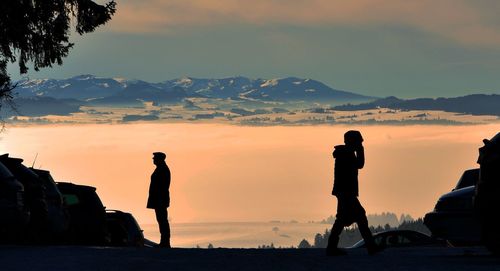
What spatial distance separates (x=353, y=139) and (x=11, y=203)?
18.1 ft

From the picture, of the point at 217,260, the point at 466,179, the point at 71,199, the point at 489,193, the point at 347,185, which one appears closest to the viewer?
the point at 489,193

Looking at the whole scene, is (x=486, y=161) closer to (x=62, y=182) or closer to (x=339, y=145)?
(x=339, y=145)

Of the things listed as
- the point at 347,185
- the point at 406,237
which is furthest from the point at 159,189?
the point at 406,237

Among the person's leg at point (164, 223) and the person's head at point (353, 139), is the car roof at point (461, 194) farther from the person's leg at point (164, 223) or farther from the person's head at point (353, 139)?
the person's leg at point (164, 223)

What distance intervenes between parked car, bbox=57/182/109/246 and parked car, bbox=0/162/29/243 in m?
4.76

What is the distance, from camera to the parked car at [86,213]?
24906 millimetres

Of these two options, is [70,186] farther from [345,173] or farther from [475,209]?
[475,209]

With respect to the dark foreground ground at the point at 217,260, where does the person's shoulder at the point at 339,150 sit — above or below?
above

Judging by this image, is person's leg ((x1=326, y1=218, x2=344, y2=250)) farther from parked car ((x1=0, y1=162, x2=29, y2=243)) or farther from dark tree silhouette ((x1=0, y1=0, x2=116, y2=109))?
dark tree silhouette ((x1=0, y1=0, x2=116, y2=109))

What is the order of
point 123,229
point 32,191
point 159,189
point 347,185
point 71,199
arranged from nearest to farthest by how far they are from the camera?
point 347,185
point 32,191
point 159,189
point 71,199
point 123,229

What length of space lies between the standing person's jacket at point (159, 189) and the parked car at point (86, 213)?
4.14ft

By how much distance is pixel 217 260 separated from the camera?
16.5 m

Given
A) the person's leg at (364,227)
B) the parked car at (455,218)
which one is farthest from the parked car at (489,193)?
the parked car at (455,218)

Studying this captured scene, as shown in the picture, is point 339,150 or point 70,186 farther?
point 70,186
